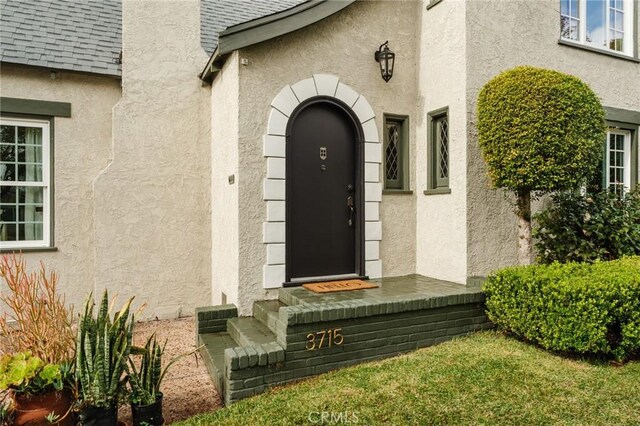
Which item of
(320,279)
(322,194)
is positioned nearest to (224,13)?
(322,194)

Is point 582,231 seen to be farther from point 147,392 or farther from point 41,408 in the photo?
point 41,408

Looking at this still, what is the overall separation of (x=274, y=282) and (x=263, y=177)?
1.47 metres

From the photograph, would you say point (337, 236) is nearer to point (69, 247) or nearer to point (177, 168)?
point (177, 168)

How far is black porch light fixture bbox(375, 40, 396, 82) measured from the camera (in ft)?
21.3

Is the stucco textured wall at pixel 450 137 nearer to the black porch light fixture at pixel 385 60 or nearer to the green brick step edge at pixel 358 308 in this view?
the black porch light fixture at pixel 385 60

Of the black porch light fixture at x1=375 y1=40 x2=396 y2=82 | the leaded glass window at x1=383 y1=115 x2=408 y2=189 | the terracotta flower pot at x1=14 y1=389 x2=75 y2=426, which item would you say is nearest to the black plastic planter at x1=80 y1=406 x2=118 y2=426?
the terracotta flower pot at x1=14 y1=389 x2=75 y2=426

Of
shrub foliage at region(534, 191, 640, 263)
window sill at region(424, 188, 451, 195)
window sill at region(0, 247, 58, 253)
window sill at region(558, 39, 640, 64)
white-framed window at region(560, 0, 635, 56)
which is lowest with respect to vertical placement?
window sill at region(0, 247, 58, 253)

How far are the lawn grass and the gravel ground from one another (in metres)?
0.39

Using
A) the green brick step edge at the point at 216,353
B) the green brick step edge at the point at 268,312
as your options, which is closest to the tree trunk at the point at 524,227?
the green brick step edge at the point at 268,312

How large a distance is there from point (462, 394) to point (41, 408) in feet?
11.7

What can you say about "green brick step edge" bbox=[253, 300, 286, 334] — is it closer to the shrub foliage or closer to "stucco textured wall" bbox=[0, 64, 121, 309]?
"stucco textured wall" bbox=[0, 64, 121, 309]

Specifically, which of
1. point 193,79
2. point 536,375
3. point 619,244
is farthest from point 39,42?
point 619,244

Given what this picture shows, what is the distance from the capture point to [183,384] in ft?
15.1

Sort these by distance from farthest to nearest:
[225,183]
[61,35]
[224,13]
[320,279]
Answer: [224,13], [61,35], [225,183], [320,279]
